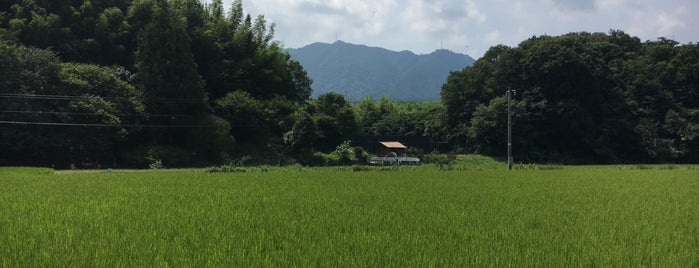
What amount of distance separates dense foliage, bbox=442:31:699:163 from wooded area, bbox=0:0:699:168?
0.11 metres

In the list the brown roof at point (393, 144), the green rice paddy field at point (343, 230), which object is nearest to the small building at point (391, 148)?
the brown roof at point (393, 144)

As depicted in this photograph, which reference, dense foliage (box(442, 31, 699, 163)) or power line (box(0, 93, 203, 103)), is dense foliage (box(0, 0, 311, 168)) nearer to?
power line (box(0, 93, 203, 103))

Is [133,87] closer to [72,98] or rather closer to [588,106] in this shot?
[72,98]

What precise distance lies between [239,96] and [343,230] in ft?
100

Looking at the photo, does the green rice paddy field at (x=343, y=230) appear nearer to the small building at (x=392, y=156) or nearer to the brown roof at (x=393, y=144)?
the small building at (x=392, y=156)

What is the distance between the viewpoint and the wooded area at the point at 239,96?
28984 millimetres

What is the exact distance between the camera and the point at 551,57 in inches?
1700

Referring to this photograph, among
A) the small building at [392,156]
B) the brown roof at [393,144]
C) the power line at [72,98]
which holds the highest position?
the power line at [72,98]

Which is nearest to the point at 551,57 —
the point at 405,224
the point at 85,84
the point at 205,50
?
the point at 205,50

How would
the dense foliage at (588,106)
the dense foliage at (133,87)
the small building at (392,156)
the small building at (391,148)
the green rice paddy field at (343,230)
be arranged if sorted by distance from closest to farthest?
the green rice paddy field at (343,230) < the dense foliage at (133,87) < the small building at (392,156) < the small building at (391,148) < the dense foliage at (588,106)

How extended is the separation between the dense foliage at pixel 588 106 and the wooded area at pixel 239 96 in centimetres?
11

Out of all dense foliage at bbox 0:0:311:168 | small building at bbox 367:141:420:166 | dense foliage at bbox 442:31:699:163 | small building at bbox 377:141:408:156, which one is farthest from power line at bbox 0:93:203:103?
dense foliage at bbox 442:31:699:163

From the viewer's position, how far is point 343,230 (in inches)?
275

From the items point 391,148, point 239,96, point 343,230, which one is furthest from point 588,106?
point 343,230
